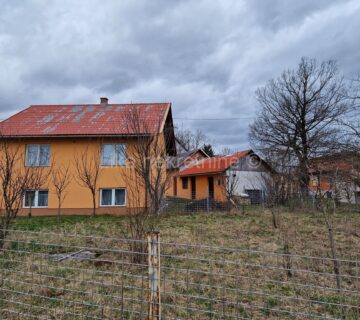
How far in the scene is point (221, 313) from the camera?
112 inches

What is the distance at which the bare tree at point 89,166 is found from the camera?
12.9 meters

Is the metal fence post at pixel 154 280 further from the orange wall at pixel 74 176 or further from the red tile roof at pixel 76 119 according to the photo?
the orange wall at pixel 74 176

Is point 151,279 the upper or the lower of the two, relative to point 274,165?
lower

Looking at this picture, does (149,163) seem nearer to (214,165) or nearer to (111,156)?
(111,156)

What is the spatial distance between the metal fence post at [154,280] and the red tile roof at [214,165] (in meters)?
18.4

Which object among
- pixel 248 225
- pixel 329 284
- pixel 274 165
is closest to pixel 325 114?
pixel 274 165

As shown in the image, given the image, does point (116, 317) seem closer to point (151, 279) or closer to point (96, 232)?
point (151, 279)

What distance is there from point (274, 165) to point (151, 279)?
1148cm

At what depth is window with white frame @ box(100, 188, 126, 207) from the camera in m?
13.5

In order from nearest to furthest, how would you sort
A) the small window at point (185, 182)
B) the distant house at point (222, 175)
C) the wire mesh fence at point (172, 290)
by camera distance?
the wire mesh fence at point (172, 290) < the distant house at point (222, 175) < the small window at point (185, 182)

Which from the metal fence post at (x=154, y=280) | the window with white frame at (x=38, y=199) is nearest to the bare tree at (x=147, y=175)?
the metal fence post at (x=154, y=280)

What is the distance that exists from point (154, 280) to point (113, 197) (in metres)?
11.8

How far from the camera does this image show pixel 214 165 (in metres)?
22.7

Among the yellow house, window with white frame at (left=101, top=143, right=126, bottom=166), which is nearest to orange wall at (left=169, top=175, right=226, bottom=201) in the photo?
the yellow house
